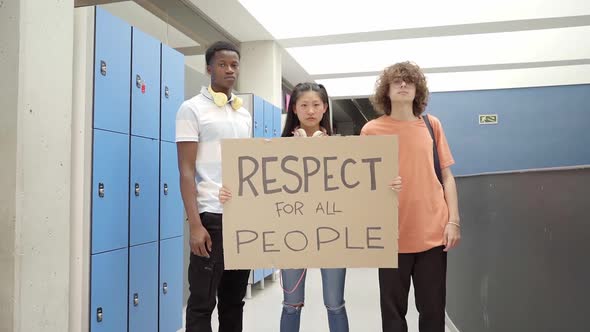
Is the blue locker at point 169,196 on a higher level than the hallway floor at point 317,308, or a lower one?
higher

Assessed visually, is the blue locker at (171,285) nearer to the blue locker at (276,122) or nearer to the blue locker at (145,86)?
the blue locker at (145,86)

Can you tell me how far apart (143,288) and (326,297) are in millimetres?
1227

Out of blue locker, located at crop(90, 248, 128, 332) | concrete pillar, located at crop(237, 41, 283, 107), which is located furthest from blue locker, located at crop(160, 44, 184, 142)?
concrete pillar, located at crop(237, 41, 283, 107)

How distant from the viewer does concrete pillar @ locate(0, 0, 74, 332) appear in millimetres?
1673

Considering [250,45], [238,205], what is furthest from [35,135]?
[250,45]

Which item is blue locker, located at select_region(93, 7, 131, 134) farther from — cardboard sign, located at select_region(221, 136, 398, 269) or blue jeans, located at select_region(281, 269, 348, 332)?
blue jeans, located at select_region(281, 269, 348, 332)

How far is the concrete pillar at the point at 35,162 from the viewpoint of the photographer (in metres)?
1.67

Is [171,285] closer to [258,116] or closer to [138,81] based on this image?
[138,81]

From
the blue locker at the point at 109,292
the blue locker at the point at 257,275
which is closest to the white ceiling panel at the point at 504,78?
the blue locker at the point at 257,275

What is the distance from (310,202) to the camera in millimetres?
1338

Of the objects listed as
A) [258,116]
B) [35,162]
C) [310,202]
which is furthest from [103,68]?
[258,116]

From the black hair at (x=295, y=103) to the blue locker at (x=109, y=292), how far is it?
1.11 metres

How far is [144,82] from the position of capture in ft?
7.88

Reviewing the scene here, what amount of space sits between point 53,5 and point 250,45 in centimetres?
380
